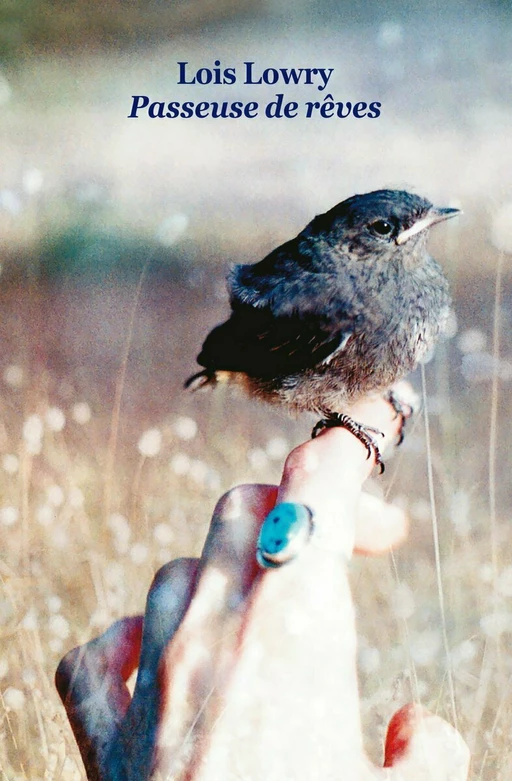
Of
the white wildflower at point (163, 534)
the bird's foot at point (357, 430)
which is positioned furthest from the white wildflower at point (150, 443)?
the bird's foot at point (357, 430)

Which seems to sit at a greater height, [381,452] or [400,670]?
[381,452]

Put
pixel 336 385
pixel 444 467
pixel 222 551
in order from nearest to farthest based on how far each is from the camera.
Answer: pixel 222 551, pixel 444 467, pixel 336 385

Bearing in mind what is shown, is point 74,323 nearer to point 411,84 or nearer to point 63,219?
point 63,219

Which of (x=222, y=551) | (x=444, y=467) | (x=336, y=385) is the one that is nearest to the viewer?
(x=222, y=551)

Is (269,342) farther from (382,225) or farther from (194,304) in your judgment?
(382,225)

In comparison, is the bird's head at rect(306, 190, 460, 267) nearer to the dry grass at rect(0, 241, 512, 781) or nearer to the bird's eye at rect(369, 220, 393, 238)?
the bird's eye at rect(369, 220, 393, 238)

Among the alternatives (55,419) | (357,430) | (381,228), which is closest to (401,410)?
(357,430)

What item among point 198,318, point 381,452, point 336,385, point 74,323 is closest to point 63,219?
point 74,323

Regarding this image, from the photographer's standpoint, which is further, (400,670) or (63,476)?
(63,476)
